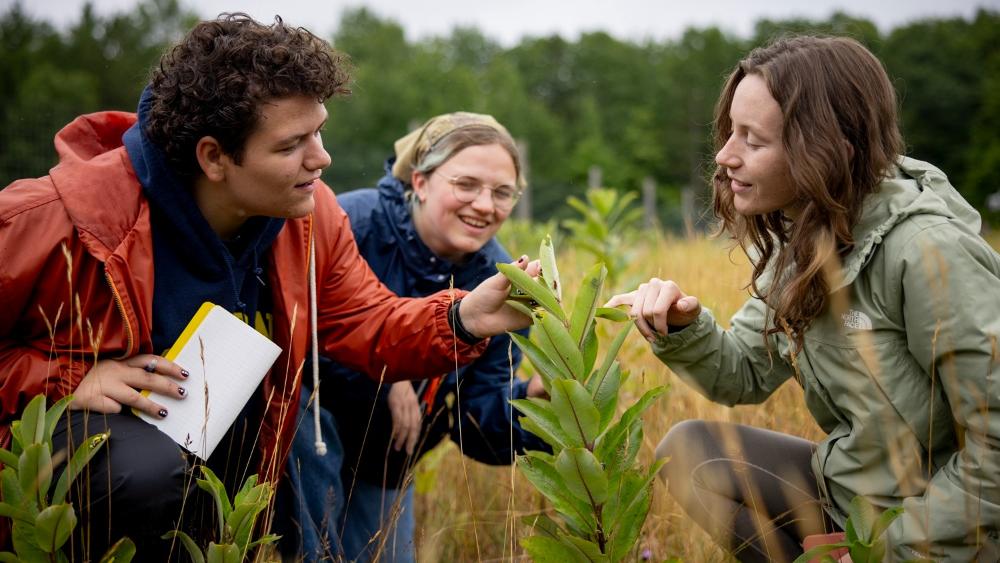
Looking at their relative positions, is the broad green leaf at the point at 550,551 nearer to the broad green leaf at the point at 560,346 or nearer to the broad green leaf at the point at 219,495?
the broad green leaf at the point at 560,346

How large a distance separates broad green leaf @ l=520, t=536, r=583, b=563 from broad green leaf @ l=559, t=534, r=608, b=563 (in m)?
0.01

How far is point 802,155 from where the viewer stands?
178 centimetres

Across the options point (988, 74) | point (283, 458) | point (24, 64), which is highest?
point (24, 64)

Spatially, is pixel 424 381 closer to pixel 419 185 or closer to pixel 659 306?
pixel 419 185

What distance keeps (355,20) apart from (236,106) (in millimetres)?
57462

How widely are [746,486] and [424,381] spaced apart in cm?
122

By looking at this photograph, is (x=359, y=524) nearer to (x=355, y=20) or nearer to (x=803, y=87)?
(x=803, y=87)

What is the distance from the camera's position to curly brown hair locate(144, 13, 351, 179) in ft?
6.40

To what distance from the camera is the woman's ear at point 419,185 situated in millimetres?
2886

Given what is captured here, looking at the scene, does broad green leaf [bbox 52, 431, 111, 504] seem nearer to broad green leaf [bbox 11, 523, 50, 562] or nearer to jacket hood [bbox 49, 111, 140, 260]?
broad green leaf [bbox 11, 523, 50, 562]

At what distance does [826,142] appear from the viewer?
1.78 m

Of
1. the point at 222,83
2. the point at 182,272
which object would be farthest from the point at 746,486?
the point at 222,83

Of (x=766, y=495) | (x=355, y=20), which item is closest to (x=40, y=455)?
(x=766, y=495)

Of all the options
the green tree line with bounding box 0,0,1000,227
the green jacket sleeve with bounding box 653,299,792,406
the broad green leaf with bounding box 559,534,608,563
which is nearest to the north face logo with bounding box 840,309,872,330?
the green jacket sleeve with bounding box 653,299,792,406
